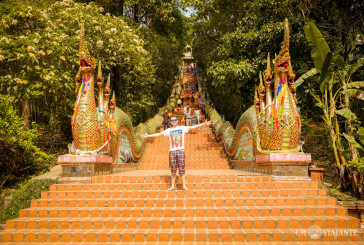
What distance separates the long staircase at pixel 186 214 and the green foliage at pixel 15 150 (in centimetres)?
326

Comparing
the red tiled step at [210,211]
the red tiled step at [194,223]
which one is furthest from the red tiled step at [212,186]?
the red tiled step at [194,223]

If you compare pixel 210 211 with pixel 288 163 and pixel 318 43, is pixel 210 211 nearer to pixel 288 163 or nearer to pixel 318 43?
pixel 288 163

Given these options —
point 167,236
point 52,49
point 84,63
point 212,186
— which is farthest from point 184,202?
point 52,49

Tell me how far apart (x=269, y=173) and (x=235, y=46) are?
24.5 feet

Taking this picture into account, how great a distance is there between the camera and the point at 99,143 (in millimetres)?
7070

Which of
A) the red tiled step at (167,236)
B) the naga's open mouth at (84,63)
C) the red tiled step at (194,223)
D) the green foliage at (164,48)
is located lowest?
the red tiled step at (167,236)

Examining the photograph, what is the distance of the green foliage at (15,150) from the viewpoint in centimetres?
813

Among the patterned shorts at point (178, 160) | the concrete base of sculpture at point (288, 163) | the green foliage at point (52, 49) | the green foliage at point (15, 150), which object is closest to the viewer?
the patterned shorts at point (178, 160)

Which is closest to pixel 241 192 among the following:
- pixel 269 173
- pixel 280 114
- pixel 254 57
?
pixel 269 173

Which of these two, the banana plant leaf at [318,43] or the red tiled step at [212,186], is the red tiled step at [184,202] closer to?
the red tiled step at [212,186]

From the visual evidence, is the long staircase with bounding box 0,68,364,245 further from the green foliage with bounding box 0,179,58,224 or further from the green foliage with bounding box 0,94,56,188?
the green foliage with bounding box 0,94,56,188

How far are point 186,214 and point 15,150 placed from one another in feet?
20.8

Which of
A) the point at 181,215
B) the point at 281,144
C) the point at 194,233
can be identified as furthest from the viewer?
the point at 281,144

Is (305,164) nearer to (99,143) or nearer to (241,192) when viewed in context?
(241,192)
